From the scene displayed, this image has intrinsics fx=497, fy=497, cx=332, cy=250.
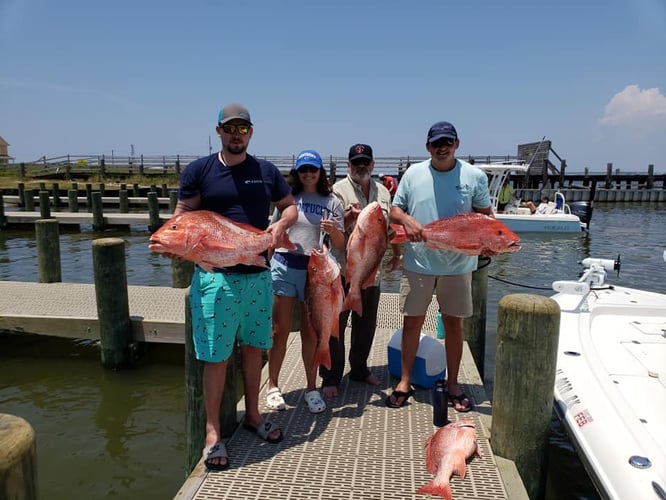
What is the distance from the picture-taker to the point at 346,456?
11.9 ft

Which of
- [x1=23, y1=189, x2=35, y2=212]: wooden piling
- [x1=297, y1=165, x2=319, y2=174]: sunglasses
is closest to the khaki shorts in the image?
[x1=297, y1=165, x2=319, y2=174]: sunglasses

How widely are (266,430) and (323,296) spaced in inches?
43.4

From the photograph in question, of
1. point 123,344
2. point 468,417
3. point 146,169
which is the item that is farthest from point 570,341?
point 146,169

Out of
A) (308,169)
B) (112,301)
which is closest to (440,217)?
(308,169)

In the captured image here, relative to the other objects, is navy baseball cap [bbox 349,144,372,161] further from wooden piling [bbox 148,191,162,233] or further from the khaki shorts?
wooden piling [bbox 148,191,162,233]

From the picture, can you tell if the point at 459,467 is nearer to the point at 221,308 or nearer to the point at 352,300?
the point at 352,300

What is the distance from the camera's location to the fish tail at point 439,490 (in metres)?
3.09

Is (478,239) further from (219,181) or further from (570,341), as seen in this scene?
(570,341)

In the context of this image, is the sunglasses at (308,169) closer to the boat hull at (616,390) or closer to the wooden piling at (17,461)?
the wooden piling at (17,461)

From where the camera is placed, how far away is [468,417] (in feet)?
13.7

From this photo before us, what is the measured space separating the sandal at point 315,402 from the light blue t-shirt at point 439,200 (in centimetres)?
136

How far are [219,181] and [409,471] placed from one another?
2.38 meters

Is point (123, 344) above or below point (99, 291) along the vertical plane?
below

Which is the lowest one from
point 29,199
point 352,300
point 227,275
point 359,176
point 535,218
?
point 535,218
